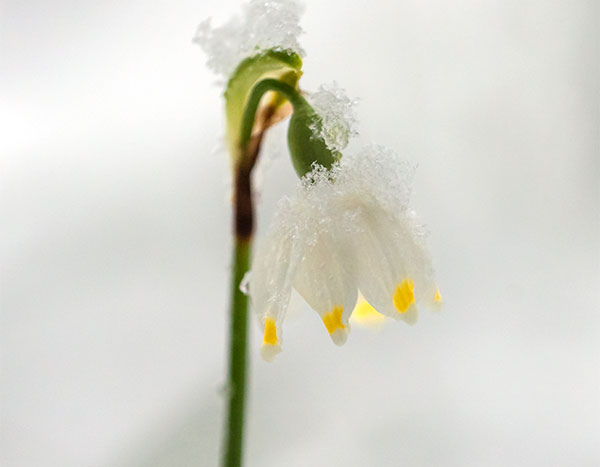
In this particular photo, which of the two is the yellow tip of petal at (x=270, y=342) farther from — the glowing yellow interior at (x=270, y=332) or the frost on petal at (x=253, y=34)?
the frost on petal at (x=253, y=34)

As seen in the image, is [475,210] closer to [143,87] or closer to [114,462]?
[143,87]

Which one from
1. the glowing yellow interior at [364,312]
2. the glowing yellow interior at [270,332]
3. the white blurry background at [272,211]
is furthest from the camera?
the white blurry background at [272,211]

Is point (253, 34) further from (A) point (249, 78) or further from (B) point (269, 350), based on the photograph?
(B) point (269, 350)

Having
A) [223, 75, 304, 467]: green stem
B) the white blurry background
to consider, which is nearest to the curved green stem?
[223, 75, 304, 467]: green stem

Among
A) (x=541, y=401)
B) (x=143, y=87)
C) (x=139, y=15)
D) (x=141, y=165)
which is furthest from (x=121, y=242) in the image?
(x=541, y=401)

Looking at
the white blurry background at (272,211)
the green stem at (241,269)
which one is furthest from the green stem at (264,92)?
the white blurry background at (272,211)
